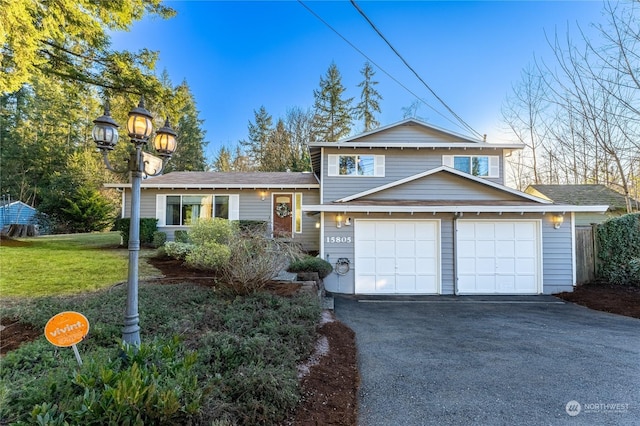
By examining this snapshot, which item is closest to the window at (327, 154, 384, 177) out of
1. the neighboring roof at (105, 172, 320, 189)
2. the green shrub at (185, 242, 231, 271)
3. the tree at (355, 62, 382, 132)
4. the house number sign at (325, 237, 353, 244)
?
the neighboring roof at (105, 172, 320, 189)

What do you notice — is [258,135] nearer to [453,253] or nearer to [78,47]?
[78,47]

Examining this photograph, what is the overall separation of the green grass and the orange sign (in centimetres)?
394

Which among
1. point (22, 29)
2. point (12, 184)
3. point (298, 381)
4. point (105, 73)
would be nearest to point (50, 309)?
point (298, 381)

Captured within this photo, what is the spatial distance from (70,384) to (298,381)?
1929 mm

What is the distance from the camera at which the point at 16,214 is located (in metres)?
19.0

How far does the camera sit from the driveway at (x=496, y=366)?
294 cm

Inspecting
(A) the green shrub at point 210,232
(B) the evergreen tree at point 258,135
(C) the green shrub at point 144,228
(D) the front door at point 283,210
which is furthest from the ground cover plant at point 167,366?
(B) the evergreen tree at point 258,135

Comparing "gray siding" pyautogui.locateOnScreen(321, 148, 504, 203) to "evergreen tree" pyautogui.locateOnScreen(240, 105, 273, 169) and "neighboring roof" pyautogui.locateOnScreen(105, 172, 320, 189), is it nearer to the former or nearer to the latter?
"neighboring roof" pyautogui.locateOnScreen(105, 172, 320, 189)

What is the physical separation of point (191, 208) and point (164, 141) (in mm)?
9657

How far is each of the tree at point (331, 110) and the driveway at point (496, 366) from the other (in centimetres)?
1885

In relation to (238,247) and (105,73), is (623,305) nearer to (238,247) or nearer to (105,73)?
(238,247)

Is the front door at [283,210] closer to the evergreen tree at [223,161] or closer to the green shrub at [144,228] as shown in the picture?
the green shrub at [144,228]

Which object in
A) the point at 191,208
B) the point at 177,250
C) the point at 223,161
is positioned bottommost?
the point at 177,250

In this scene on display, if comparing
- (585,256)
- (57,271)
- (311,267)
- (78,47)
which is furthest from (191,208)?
(585,256)
